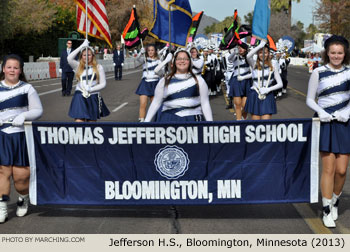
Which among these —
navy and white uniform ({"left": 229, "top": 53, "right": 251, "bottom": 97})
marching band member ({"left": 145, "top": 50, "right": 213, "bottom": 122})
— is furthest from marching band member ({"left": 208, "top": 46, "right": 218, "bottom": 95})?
marching band member ({"left": 145, "top": 50, "right": 213, "bottom": 122})

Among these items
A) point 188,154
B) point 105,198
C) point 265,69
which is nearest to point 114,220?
point 105,198

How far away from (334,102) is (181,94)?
1604 mm

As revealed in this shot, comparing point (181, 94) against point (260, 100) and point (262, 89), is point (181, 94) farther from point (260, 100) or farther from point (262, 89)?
point (260, 100)

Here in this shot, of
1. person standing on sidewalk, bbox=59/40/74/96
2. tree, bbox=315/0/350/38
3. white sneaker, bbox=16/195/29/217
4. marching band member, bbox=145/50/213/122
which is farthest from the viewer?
tree, bbox=315/0/350/38

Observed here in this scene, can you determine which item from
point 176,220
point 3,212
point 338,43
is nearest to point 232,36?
point 338,43

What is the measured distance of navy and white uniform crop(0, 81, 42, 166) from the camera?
5.73m

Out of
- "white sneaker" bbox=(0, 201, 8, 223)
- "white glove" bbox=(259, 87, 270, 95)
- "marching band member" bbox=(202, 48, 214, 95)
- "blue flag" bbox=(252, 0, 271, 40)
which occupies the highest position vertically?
"blue flag" bbox=(252, 0, 271, 40)

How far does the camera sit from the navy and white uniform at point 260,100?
9.70 metres

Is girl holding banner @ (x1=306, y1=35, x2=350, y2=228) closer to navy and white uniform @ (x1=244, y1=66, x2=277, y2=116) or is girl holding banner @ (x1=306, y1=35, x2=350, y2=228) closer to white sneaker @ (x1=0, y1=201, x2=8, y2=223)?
white sneaker @ (x1=0, y1=201, x2=8, y2=223)

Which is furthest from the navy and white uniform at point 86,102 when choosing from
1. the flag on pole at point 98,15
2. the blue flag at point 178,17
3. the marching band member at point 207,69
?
the marching band member at point 207,69

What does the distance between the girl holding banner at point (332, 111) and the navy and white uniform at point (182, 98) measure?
118 centimetres

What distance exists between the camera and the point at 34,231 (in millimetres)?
5441

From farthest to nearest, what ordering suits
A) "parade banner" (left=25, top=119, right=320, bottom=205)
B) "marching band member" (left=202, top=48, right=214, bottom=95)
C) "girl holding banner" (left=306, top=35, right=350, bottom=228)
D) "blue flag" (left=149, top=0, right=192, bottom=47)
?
"marching band member" (left=202, top=48, right=214, bottom=95) < "blue flag" (left=149, top=0, right=192, bottom=47) < "parade banner" (left=25, top=119, right=320, bottom=205) < "girl holding banner" (left=306, top=35, right=350, bottom=228)

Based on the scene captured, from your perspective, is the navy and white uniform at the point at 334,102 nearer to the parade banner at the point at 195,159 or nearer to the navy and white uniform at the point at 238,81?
the parade banner at the point at 195,159
